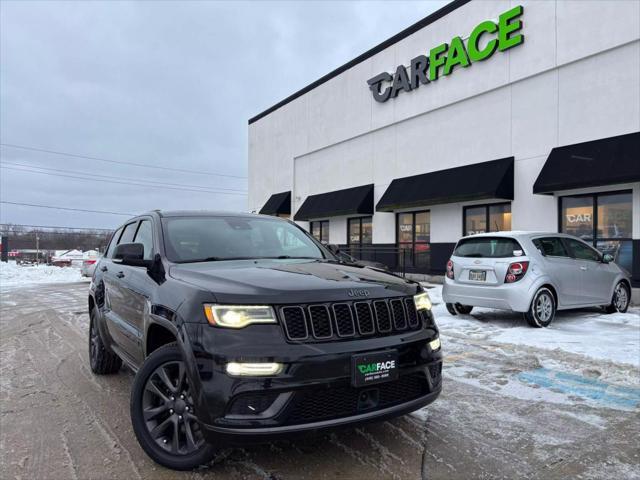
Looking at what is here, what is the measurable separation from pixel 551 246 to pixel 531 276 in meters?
1.04

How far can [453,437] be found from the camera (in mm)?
3469

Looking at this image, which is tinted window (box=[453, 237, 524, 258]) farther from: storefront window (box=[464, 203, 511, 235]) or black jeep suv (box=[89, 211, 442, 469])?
storefront window (box=[464, 203, 511, 235])

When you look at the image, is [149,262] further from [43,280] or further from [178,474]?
[43,280]

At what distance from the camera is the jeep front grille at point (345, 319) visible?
2.70 m

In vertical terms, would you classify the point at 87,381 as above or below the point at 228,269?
below

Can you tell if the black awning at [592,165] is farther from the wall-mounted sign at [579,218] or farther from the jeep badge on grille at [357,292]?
the jeep badge on grille at [357,292]

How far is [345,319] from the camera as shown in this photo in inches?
111

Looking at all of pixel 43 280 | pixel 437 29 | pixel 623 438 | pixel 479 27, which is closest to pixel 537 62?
pixel 479 27

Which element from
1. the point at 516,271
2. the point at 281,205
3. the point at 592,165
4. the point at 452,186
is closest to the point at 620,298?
the point at 516,271

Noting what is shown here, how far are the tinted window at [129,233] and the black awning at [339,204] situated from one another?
587 inches

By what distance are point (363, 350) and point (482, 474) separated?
3.69 ft

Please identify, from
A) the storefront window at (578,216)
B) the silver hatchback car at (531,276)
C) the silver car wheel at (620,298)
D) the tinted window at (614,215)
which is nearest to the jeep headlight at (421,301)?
the silver hatchback car at (531,276)

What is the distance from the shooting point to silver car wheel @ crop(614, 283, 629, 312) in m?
9.18

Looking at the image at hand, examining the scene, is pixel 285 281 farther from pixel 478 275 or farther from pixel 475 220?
pixel 475 220
